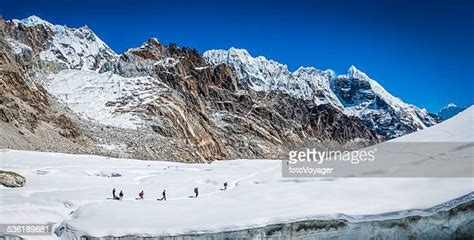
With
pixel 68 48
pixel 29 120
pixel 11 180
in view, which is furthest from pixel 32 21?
pixel 11 180

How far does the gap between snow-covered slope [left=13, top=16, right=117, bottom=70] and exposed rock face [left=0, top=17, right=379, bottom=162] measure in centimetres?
42

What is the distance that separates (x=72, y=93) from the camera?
12431cm

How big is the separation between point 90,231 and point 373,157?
14704 millimetres

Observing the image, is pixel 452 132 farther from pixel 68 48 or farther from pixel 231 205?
pixel 68 48

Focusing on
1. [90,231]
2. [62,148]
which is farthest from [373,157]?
[62,148]

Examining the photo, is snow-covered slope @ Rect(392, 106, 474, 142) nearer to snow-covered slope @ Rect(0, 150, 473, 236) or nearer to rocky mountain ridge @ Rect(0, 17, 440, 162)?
snow-covered slope @ Rect(0, 150, 473, 236)

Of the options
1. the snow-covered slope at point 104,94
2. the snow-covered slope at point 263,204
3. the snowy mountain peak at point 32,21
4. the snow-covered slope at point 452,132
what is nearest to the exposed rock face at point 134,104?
the snow-covered slope at point 104,94

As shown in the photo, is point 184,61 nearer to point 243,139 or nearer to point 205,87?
point 205,87

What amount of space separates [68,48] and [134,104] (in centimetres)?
7534

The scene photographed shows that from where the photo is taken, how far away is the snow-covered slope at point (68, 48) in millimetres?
168712

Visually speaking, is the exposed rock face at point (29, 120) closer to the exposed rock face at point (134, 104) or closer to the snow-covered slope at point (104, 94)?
the exposed rock face at point (134, 104)

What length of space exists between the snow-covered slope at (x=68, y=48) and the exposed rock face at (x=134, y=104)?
1.38 feet

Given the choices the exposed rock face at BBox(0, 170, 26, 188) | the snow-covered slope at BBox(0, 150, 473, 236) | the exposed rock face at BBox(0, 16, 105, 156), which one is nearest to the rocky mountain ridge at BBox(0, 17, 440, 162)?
the exposed rock face at BBox(0, 16, 105, 156)

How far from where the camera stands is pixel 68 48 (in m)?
182
